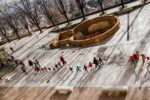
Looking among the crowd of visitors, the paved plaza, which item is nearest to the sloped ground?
the paved plaza

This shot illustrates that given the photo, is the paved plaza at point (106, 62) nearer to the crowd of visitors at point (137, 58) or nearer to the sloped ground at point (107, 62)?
the sloped ground at point (107, 62)

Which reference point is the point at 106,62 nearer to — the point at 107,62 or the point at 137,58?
the point at 107,62

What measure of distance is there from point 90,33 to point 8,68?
503 inches

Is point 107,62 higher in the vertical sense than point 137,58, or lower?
lower

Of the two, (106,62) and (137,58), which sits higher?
(137,58)

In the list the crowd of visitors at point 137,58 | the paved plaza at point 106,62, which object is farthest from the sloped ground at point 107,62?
the crowd of visitors at point 137,58

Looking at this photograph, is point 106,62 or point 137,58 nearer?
point 137,58

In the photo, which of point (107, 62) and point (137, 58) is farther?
point (107, 62)

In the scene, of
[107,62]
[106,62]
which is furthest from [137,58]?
[106,62]

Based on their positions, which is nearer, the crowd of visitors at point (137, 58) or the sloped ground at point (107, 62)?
the sloped ground at point (107, 62)

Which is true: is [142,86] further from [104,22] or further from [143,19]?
[104,22]

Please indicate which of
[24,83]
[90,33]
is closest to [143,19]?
[90,33]

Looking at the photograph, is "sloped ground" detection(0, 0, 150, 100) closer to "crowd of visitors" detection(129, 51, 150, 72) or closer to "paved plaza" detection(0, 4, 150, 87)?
"paved plaza" detection(0, 4, 150, 87)

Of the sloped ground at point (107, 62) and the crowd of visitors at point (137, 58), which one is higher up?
the crowd of visitors at point (137, 58)
